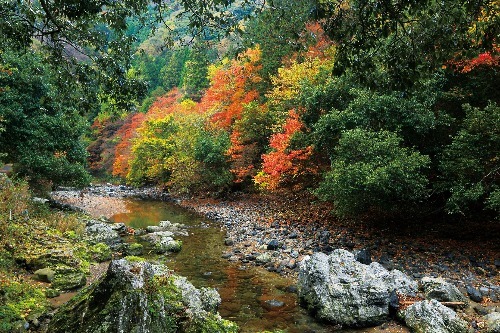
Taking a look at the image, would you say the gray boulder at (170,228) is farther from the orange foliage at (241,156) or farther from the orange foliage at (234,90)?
the orange foliage at (234,90)

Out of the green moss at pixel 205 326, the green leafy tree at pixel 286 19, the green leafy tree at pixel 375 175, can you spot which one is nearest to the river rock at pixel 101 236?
the green leafy tree at pixel 375 175

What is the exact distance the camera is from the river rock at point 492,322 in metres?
6.66

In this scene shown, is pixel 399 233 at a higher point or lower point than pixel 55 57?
lower

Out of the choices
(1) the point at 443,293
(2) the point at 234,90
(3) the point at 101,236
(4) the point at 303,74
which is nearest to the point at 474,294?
(1) the point at 443,293

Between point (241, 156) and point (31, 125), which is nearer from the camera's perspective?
point (31, 125)

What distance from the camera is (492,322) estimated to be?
22.3ft

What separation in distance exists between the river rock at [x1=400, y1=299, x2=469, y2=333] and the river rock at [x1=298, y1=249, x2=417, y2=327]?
22.6 inches

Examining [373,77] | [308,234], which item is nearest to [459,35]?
[373,77]

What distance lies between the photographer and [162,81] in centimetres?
6097

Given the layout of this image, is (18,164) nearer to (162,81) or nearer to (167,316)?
(167,316)

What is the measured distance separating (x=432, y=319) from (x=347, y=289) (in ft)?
5.43

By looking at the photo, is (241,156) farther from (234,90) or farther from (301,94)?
(301,94)

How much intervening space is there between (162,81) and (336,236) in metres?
53.3

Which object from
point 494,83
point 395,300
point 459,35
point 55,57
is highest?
point 494,83
